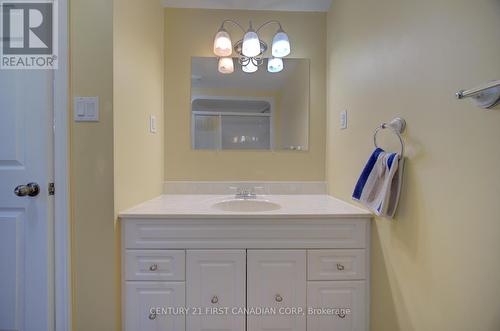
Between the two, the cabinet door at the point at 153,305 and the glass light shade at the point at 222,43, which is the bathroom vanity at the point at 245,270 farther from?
the glass light shade at the point at 222,43

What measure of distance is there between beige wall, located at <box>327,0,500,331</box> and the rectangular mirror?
1.89 ft

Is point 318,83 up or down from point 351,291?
up

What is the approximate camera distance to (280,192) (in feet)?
5.41

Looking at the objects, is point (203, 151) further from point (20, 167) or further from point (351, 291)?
point (351, 291)

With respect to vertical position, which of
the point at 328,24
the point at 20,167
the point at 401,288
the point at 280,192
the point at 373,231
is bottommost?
the point at 401,288

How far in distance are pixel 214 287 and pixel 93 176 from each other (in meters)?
0.75

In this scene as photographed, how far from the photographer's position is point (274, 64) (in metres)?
1.62

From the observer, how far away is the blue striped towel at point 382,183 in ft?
2.85

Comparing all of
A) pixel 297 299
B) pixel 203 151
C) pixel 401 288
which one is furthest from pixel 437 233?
pixel 203 151

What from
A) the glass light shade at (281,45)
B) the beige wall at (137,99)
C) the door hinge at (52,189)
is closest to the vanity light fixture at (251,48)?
the glass light shade at (281,45)

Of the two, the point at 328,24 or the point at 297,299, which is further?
the point at 328,24

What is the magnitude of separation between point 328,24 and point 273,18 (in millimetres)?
398

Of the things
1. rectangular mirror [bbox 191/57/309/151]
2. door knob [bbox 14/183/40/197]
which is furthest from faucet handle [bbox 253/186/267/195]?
door knob [bbox 14/183/40/197]

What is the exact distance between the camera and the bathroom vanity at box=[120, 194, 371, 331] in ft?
3.48
